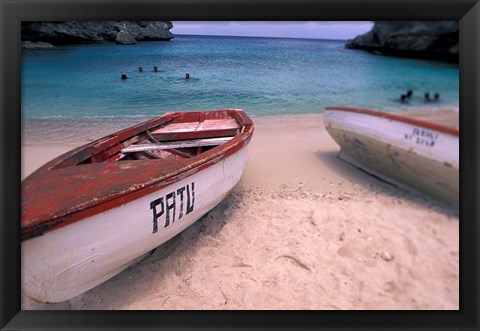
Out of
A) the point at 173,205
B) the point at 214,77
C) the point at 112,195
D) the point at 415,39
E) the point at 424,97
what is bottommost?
the point at 173,205

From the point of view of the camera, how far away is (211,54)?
7.47 ft

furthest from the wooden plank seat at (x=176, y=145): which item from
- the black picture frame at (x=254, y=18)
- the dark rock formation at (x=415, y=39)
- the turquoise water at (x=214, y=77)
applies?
the dark rock formation at (x=415, y=39)

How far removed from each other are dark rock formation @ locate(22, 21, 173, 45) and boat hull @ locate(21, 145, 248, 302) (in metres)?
0.92

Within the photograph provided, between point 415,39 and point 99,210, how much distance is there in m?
2.01

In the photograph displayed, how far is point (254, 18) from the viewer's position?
1688 millimetres

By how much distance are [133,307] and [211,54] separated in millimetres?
1741

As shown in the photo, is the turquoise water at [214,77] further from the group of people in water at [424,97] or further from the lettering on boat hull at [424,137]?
the lettering on boat hull at [424,137]

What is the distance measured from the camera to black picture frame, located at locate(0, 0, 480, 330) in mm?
1637

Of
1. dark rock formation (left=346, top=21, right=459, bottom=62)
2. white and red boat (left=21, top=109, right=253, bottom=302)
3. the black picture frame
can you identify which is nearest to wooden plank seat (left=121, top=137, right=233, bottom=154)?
white and red boat (left=21, top=109, right=253, bottom=302)

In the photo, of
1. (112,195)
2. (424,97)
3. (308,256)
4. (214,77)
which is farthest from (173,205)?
(424,97)

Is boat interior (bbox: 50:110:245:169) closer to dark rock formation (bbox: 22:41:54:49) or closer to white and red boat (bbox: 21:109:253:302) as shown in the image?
white and red boat (bbox: 21:109:253:302)

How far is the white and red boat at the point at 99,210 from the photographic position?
1328 millimetres

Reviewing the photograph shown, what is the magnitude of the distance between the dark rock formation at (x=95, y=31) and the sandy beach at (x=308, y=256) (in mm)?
507

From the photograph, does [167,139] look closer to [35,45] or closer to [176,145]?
[176,145]
